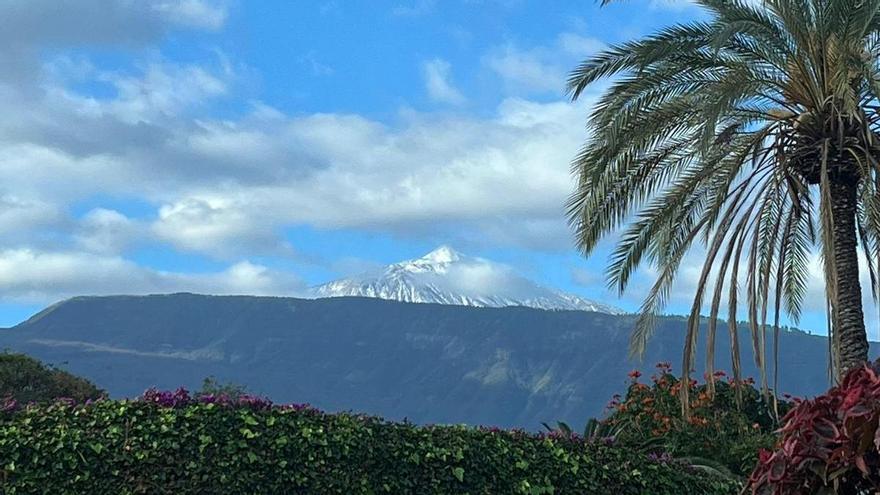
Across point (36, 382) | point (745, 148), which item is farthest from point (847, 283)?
point (36, 382)

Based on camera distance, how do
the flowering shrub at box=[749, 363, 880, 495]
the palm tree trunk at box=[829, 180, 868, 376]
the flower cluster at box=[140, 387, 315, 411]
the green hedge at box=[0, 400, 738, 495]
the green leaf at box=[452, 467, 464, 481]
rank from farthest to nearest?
1. the palm tree trunk at box=[829, 180, 868, 376]
2. the green leaf at box=[452, 467, 464, 481]
3. the flower cluster at box=[140, 387, 315, 411]
4. the green hedge at box=[0, 400, 738, 495]
5. the flowering shrub at box=[749, 363, 880, 495]

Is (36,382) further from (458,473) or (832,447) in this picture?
(832,447)

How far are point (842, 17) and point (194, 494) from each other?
11349 mm

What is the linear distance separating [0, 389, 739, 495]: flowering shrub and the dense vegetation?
886cm

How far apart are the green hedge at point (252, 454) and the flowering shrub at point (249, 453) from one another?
1cm

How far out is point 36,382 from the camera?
21484 millimetres

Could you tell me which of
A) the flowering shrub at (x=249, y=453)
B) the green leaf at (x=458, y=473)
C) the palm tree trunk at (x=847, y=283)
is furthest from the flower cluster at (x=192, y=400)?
the palm tree trunk at (x=847, y=283)

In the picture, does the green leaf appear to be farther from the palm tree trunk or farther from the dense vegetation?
the dense vegetation

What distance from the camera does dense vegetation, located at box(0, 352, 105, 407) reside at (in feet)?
68.7

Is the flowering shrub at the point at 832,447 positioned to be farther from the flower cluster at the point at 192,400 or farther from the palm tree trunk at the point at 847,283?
the palm tree trunk at the point at 847,283

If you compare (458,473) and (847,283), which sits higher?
(847,283)


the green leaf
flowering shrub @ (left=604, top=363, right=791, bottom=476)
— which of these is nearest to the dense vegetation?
flowering shrub @ (left=604, top=363, right=791, bottom=476)

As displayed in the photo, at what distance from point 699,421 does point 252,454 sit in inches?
361

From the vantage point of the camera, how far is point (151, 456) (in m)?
11.6
